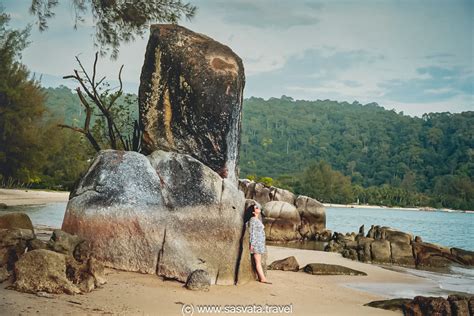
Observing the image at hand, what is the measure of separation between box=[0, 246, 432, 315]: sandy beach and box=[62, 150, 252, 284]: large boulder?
43 centimetres

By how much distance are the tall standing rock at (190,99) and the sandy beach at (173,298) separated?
10.8 feet

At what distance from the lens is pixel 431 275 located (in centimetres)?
1992

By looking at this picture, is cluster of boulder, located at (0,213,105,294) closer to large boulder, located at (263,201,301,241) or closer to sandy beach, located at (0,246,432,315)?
sandy beach, located at (0,246,432,315)

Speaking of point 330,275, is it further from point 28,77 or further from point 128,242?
point 28,77

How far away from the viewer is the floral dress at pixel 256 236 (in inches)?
456

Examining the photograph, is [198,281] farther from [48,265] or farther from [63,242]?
[48,265]

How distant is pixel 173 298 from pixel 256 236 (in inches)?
125

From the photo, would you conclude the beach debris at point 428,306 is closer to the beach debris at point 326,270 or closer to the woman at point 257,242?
the woman at point 257,242

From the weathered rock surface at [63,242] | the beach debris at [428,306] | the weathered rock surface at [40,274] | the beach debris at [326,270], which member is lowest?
the beach debris at [326,270]

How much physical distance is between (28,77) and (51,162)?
17.9m

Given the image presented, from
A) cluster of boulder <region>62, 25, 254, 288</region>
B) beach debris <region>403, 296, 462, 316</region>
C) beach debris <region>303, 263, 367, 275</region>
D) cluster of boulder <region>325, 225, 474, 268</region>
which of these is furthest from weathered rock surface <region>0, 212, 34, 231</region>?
cluster of boulder <region>325, 225, 474, 268</region>

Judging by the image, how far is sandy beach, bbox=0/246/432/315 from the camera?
7.32 m

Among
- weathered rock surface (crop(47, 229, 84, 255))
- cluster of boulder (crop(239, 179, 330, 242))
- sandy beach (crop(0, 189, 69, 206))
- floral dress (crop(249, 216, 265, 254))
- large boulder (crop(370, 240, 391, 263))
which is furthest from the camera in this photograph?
sandy beach (crop(0, 189, 69, 206))

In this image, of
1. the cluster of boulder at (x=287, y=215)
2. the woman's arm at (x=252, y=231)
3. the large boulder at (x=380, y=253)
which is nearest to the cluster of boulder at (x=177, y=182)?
the woman's arm at (x=252, y=231)
